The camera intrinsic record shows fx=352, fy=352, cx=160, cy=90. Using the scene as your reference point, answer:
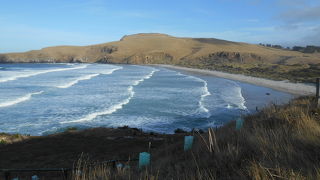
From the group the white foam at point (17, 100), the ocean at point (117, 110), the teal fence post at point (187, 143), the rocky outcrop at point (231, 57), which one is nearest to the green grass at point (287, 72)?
the ocean at point (117, 110)

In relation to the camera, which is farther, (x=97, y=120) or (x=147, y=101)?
(x=147, y=101)

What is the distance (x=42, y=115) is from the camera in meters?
25.4

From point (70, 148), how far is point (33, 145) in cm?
189

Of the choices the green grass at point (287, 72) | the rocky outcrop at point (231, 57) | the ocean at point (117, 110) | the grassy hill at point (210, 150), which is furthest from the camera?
the rocky outcrop at point (231, 57)

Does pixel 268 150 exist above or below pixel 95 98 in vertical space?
above

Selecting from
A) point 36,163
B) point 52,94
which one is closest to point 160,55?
point 52,94

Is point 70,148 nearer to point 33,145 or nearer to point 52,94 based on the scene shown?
point 33,145

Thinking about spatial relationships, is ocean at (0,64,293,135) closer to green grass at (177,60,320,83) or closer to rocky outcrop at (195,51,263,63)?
green grass at (177,60,320,83)

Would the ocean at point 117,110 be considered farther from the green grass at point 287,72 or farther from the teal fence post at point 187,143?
the green grass at point 287,72

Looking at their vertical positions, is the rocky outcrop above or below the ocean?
below

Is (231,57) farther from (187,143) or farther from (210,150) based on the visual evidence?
(210,150)

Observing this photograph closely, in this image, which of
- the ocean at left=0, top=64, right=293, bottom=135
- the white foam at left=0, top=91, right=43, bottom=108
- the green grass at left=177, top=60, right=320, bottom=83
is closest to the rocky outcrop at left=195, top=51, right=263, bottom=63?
the green grass at left=177, top=60, right=320, bottom=83

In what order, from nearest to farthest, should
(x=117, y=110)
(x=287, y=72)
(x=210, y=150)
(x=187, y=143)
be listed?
(x=210, y=150) < (x=187, y=143) < (x=117, y=110) < (x=287, y=72)

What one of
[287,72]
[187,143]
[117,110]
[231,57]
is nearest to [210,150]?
[187,143]
